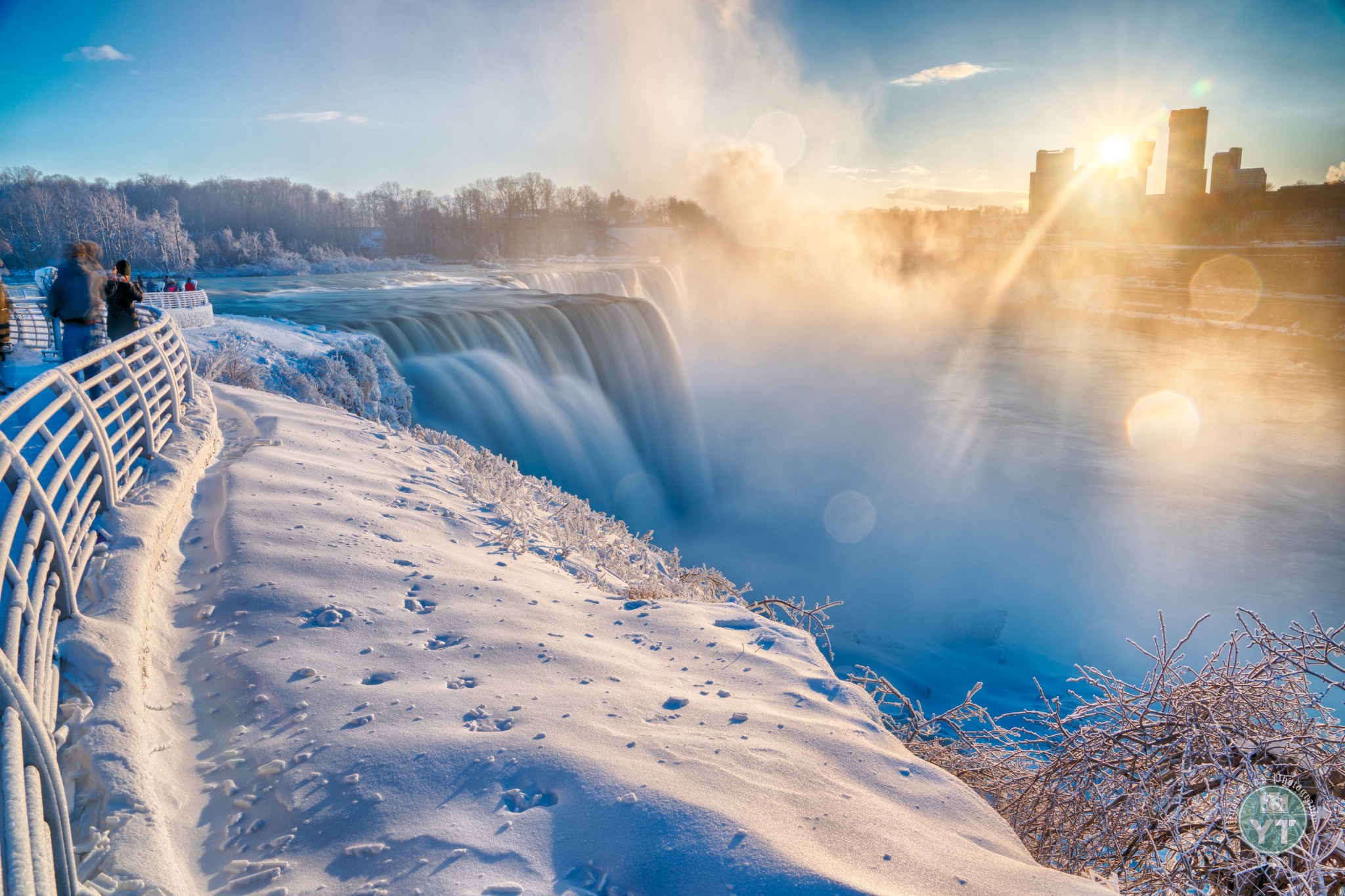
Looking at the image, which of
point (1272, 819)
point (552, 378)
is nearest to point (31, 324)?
point (552, 378)

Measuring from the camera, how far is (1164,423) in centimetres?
2983

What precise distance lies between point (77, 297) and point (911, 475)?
2204 centimetres

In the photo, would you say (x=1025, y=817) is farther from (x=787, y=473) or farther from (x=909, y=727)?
(x=787, y=473)

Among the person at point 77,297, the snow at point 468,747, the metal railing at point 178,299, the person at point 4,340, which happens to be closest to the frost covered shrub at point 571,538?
the snow at point 468,747

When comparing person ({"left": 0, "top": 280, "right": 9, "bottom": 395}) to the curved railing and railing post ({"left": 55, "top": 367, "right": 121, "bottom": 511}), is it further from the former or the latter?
railing post ({"left": 55, "top": 367, "right": 121, "bottom": 511})

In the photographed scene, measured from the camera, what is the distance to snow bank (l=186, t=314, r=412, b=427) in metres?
11.2

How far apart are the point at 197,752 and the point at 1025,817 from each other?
4.46 m

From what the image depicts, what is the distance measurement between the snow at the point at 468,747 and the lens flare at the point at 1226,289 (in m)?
69.7

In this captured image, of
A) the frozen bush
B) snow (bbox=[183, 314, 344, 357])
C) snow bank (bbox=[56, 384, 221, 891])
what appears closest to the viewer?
snow bank (bbox=[56, 384, 221, 891])

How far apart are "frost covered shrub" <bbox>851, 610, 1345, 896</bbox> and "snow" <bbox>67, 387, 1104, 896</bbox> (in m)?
0.65

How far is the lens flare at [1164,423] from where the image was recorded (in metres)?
26.9

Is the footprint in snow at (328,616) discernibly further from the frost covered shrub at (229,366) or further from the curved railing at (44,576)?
the frost covered shrub at (229,366)

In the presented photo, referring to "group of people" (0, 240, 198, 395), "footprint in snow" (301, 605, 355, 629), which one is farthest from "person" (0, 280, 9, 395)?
"footprint in snow" (301, 605, 355, 629)

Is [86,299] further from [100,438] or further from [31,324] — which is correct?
[31,324]
